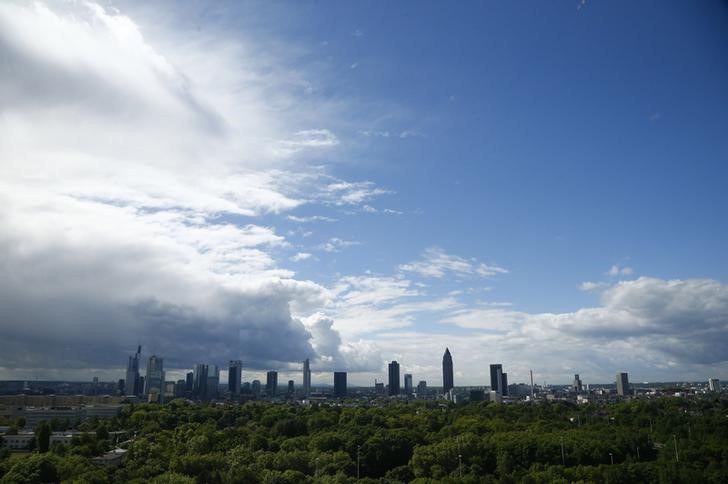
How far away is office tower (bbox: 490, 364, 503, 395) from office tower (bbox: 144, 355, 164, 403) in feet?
336

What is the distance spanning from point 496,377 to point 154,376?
106m

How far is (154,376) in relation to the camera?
172 meters

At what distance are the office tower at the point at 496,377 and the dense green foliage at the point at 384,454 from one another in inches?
5169

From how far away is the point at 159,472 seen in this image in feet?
96.5

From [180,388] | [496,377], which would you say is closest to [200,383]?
[180,388]

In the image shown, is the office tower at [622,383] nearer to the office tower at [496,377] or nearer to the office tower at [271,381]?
the office tower at [496,377]

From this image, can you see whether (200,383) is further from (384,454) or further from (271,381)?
(384,454)

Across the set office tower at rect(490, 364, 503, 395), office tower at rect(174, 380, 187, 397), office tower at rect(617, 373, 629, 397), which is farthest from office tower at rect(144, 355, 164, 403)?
office tower at rect(617, 373, 629, 397)

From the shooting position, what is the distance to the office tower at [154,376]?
16680 centimetres

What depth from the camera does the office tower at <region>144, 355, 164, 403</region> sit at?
16680 cm

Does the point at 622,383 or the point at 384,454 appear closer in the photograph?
the point at 384,454

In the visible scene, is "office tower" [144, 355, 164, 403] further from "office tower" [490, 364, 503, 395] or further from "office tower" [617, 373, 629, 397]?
"office tower" [617, 373, 629, 397]

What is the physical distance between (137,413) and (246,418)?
1170 centimetres

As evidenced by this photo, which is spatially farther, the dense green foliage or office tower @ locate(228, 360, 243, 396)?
A: office tower @ locate(228, 360, 243, 396)
